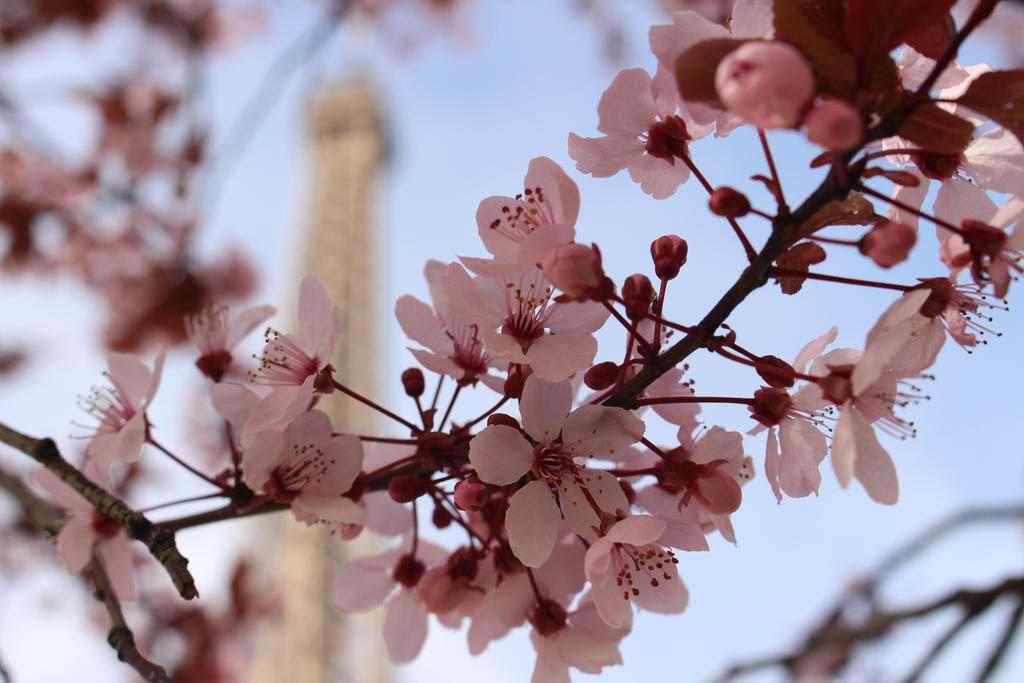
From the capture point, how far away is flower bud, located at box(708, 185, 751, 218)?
20.0 inches

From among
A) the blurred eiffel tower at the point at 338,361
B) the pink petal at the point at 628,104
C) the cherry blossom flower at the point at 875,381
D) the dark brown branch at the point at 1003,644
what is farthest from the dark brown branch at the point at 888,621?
the blurred eiffel tower at the point at 338,361

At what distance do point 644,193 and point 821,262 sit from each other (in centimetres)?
19

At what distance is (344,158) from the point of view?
14609 millimetres

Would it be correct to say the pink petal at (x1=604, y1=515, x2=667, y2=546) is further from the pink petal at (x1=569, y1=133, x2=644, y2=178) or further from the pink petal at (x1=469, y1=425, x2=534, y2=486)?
the pink petal at (x1=569, y1=133, x2=644, y2=178)

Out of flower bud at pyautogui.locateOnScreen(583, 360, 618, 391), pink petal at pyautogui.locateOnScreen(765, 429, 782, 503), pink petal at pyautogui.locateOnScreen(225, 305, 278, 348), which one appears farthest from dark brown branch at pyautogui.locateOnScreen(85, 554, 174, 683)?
pink petal at pyautogui.locateOnScreen(765, 429, 782, 503)

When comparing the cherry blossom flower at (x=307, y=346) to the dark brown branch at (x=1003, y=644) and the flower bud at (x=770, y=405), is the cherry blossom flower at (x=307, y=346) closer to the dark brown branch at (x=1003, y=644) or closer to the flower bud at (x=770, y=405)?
the flower bud at (x=770, y=405)

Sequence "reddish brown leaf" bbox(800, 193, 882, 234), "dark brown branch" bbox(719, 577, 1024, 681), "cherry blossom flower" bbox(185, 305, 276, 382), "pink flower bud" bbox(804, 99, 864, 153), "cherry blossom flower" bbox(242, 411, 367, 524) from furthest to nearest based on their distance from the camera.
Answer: "dark brown branch" bbox(719, 577, 1024, 681)
"cherry blossom flower" bbox(185, 305, 276, 382)
"cherry blossom flower" bbox(242, 411, 367, 524)
"reddish brown leaf" bbox(800, 193, 882, 234)
"pink flower bud" bbox(804, 99, 864, 153)

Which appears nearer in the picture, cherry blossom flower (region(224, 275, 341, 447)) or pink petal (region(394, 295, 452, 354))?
cherry blossom flower (region(224, 275, 341, 447))

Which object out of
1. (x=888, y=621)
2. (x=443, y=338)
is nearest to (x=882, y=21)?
(x=443, y=338)

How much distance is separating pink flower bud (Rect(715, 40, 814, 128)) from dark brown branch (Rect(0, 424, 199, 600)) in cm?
48

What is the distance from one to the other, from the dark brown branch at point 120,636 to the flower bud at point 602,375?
37cm

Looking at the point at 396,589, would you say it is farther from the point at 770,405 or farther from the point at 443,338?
the point at 770,405

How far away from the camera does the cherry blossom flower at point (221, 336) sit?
0.83 meters

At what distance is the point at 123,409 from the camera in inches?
30.5
